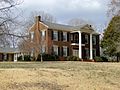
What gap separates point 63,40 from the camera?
5962 cm

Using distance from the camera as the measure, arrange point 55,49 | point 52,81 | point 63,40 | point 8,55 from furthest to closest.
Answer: point 8,55 < point 63,40 < point 55,49 < point 52,81

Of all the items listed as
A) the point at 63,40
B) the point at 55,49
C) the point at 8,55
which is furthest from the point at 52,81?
the point at 8,55

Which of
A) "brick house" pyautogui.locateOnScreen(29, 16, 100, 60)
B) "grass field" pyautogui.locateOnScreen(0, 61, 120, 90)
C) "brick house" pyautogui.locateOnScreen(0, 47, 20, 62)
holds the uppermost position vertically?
"brick house" pyautogui.locateOnScreen(29, 16, 100, 60)

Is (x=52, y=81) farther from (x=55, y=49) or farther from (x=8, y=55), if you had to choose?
(x=8, y=55)

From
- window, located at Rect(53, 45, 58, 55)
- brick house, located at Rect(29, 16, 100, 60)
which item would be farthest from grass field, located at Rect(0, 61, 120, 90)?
window, located at Rect(53, 45, 58, 55)

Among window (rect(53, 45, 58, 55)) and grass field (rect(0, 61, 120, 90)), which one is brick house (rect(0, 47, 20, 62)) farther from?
grass field (rect(0, 61, 120, 90))

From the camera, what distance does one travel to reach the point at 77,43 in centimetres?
6222

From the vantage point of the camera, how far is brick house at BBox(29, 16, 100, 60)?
5674 cm

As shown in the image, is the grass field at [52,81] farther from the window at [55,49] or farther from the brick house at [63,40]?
the window at [55,49]

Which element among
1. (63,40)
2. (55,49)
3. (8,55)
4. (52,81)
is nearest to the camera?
(52,81)

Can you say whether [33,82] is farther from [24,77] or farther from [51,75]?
[51,75]

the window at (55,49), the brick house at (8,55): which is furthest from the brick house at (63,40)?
the brick house at (8,55)

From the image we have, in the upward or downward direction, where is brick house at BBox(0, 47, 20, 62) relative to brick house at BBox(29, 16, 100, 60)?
downward

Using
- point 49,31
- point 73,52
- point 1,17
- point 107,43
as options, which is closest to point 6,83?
point 1,17
